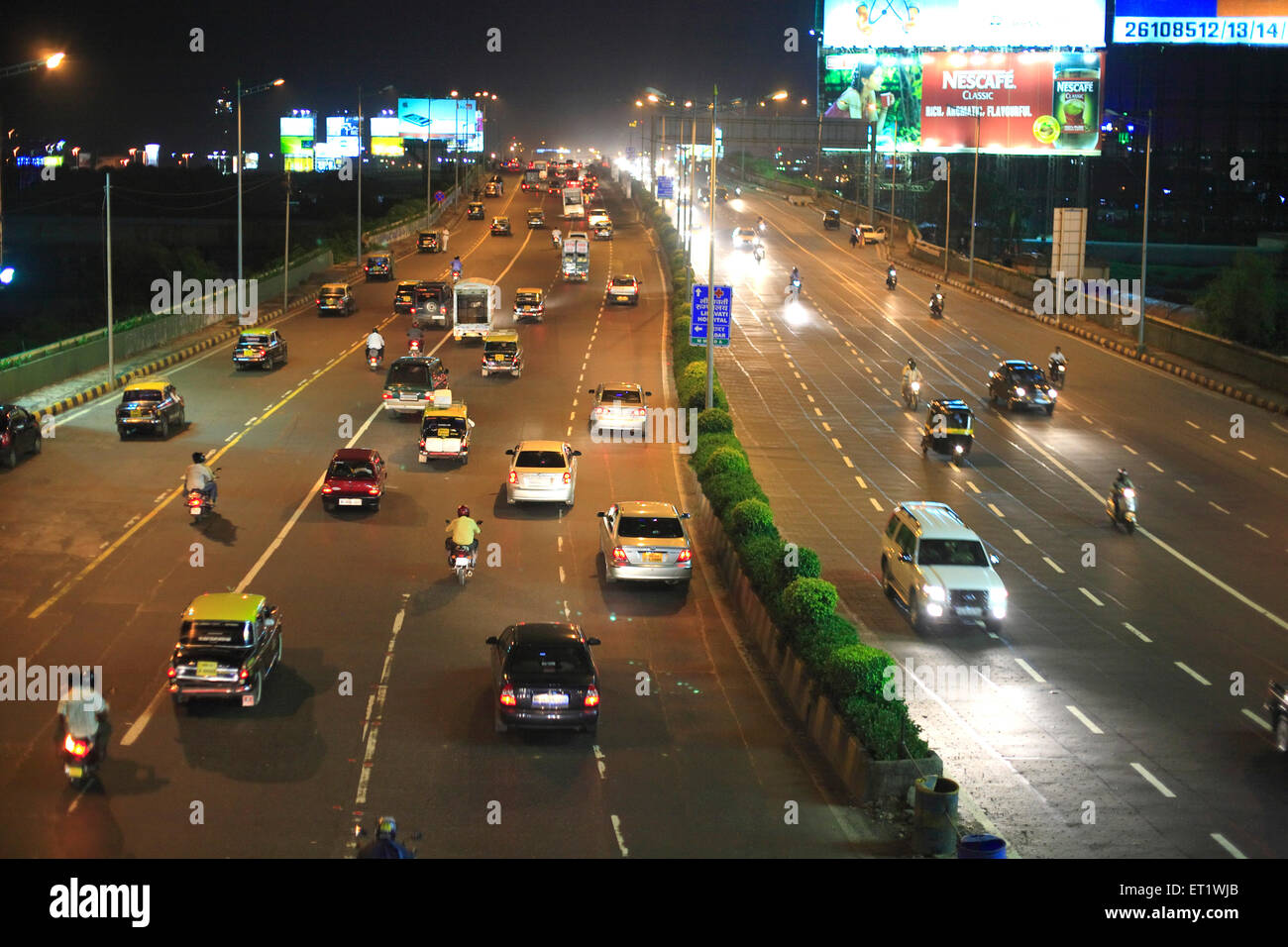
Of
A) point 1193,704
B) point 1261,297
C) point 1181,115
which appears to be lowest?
point 1193,704

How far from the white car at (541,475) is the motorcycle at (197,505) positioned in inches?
258

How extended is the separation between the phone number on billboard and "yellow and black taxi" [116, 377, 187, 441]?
63533mm

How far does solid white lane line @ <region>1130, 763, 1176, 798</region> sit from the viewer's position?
17.3 metres

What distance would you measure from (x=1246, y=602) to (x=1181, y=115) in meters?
106

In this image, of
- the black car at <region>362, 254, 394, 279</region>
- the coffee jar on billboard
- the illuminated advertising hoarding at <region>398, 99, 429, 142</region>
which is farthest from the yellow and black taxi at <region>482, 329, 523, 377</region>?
the illuminated advertising hoarding at <region>398, 99, 429, 142</region>

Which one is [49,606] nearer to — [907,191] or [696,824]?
[696,824]

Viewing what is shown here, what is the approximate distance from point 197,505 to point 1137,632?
61.5ft

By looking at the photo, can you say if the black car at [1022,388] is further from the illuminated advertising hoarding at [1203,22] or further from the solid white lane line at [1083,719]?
the illuminated advertising hoarding at [1203,22]

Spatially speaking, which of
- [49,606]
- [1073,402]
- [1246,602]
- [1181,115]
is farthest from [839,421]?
[1181,115]

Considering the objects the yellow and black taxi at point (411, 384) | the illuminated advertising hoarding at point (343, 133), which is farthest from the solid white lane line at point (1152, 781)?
the illuminated advertising hoarding at point (343, 133)

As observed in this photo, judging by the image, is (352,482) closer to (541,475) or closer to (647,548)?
(541,475)

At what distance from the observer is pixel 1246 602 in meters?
27.0

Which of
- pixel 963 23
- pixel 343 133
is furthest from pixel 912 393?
pixel 343 133

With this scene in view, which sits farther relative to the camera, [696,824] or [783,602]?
[783,602]
